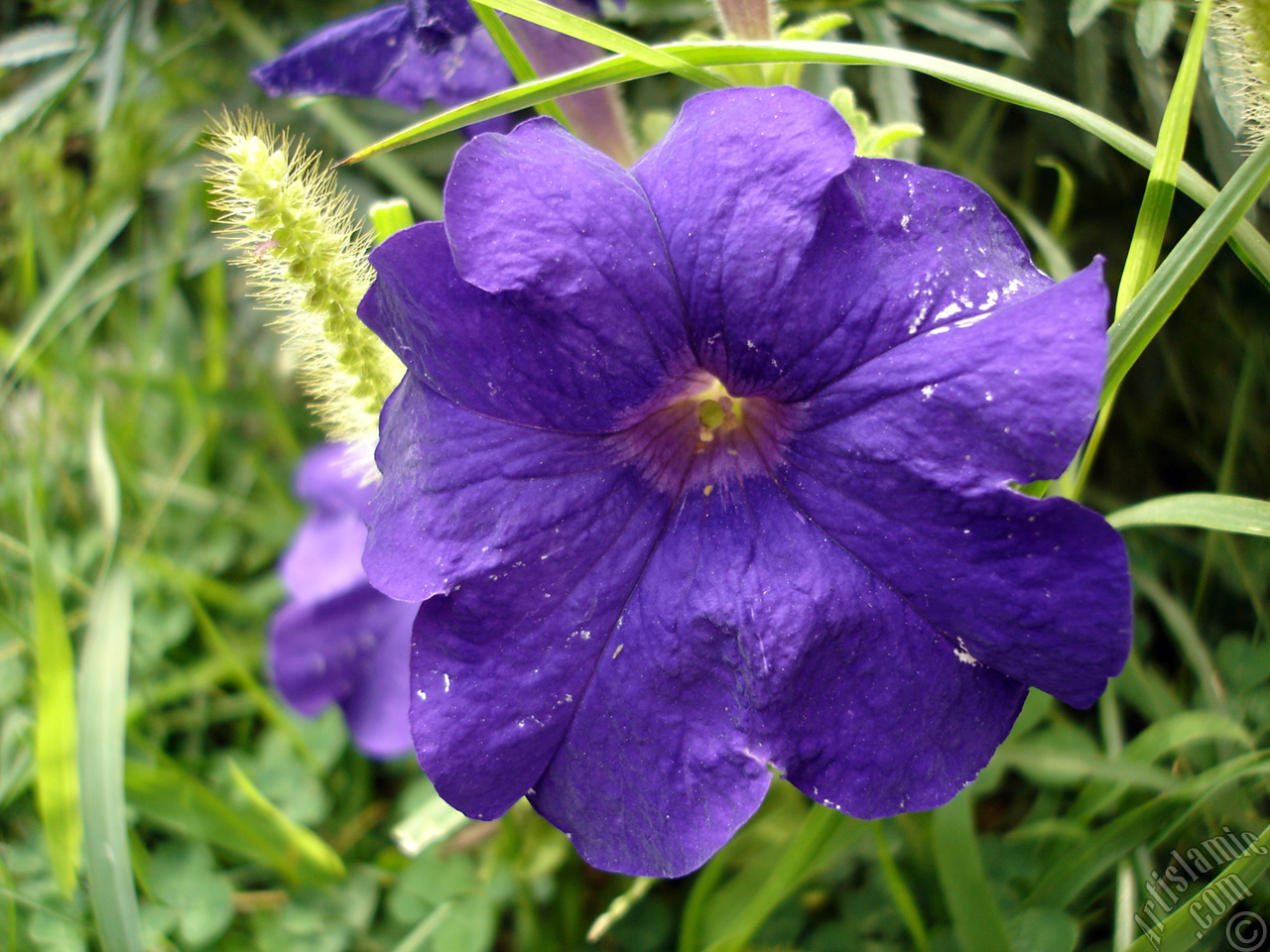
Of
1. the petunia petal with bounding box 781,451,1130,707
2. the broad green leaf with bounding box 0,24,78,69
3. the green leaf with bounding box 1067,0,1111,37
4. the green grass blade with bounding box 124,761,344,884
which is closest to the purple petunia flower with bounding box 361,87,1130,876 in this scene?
the petunia petal with bounding box 781,451,1130,707

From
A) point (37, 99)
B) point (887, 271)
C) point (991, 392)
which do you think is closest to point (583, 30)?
point (887, 271)

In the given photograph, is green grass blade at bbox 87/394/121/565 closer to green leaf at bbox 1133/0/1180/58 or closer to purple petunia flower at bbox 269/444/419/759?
purple petunia flower at bbox 269/444/419/759

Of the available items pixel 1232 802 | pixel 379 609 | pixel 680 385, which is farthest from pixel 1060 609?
pixel 379 609

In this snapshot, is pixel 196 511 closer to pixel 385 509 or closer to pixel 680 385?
pixel 385 509

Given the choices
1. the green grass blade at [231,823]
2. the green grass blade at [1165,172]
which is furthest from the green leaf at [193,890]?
the green grass blade at [1165,172]

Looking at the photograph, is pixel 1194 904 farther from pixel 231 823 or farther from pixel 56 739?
pixel 56 739

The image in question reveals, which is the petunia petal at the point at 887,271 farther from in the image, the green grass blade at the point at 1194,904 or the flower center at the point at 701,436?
the green grass blade at the point at 1194,904
